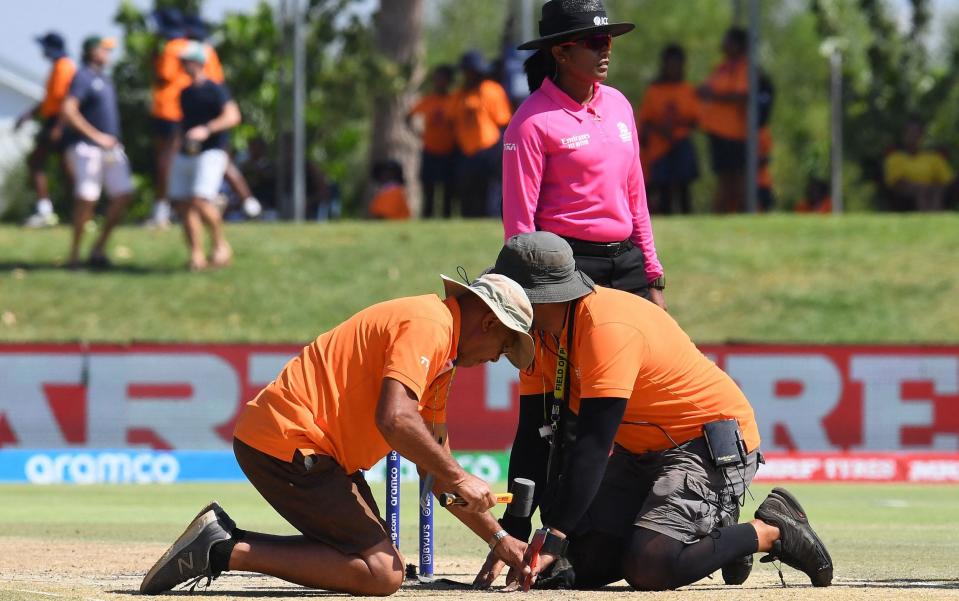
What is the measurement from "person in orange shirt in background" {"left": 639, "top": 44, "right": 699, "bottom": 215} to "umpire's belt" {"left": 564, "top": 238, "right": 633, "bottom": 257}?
1285 centimetres

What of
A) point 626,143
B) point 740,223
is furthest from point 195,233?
→ point 626,143

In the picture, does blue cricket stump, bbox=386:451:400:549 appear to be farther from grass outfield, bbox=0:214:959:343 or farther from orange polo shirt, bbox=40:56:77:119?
orange polo shirt, bbox=40:56:77:119

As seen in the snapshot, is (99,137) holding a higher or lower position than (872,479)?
higher

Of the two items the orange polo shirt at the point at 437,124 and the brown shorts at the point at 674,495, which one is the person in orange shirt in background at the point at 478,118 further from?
the brown shorts at the point at 674,495

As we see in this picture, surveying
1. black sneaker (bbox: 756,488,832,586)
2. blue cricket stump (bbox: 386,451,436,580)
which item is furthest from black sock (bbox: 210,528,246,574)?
black sneaker (bbox: 756,488,832,586)

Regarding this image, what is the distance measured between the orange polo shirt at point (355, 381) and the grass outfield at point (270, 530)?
756mm

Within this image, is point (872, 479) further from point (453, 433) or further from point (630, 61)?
point (630, 61)

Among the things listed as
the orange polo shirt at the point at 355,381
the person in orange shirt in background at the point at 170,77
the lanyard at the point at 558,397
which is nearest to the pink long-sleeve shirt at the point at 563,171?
the lanyard at the point at 558,397

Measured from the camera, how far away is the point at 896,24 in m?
27.2

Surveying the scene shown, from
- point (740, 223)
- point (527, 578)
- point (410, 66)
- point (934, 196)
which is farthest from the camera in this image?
point (410, 66)

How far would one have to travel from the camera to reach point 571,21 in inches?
319

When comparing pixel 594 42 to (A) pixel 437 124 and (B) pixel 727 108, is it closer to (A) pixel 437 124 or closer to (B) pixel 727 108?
(A) pixel 437 124

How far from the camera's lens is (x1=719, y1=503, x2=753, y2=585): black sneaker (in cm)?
749

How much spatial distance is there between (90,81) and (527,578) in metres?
13.7
